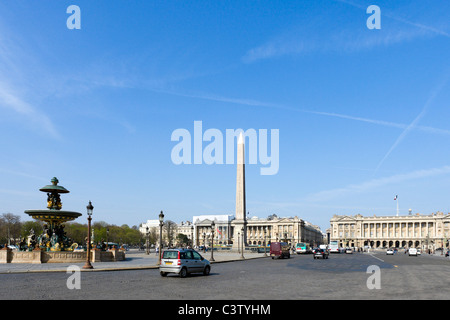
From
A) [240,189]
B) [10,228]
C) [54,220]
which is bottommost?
[10,228]

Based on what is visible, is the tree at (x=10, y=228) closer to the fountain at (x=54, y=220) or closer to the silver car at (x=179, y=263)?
the fountain at (x=54, y=220)

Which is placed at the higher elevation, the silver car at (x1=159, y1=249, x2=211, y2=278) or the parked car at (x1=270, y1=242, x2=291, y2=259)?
the silver car at (x1=159, y1=249, x2=211, y2=278)

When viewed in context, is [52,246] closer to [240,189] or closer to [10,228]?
[240,189]

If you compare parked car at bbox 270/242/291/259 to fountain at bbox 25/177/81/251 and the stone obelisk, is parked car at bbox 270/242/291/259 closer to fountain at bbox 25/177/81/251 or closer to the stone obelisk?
the stone obelisk

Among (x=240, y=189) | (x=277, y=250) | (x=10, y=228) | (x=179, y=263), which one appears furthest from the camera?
(x=10, y=228)

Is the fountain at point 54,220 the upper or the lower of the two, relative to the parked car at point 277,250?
upper

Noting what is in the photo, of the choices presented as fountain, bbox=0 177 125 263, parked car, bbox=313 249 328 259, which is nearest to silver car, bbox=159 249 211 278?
fountain, bbox=0 177 125 263

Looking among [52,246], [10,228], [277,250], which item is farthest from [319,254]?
[10,228]

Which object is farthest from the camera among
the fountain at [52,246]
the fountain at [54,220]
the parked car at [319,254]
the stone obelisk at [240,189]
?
the stone obelisk at [240,189]

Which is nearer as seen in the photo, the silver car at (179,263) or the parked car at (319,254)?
the silver car at (179,263)

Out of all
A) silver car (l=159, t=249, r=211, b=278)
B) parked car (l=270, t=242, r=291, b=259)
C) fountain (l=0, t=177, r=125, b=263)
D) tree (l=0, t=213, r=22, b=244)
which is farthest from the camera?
tree (l=0, t=213, r=22, b=244)

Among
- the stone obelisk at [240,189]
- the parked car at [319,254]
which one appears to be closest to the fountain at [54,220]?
the parked car at [319,254]

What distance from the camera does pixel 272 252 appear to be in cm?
6000
